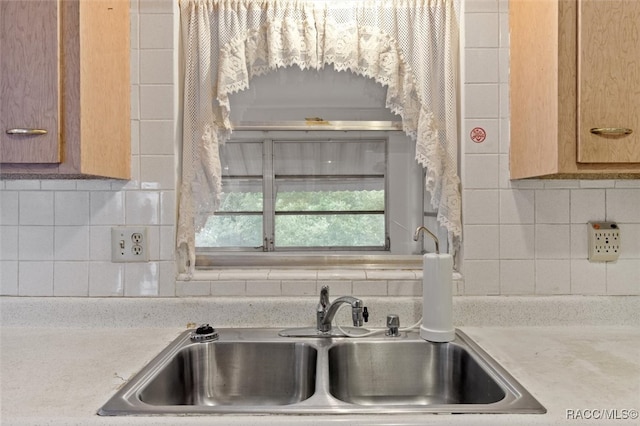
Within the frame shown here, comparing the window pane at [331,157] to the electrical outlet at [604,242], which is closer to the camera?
the electrical outlet at [604,242]

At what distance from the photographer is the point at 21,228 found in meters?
1.47

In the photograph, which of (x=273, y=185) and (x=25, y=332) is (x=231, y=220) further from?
(x=25, y=332)

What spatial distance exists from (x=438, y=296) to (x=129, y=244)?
3.30ft

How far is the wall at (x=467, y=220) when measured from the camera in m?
1.46

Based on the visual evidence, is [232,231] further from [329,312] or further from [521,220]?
[521,220]

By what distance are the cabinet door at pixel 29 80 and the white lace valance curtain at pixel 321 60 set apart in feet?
1.46

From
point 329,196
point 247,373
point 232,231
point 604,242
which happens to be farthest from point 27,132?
point 604,242

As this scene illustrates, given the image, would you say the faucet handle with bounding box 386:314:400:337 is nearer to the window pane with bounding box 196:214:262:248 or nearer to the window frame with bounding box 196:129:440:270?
the window frame with bounding box 196:129:440:270

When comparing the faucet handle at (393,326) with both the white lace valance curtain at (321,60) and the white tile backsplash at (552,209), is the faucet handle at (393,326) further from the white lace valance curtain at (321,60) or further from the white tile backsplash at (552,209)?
the white tile backsplash at (552,209)

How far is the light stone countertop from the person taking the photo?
837 millimetres

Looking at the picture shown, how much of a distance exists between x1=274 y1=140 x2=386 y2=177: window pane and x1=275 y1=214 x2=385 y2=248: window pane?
187mm

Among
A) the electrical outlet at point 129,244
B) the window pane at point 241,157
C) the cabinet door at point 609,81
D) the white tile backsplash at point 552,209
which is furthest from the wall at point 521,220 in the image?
the electrical outlet at point 129,244

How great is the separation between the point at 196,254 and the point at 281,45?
31.8 inches

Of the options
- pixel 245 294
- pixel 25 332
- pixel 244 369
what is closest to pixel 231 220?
pixel 245 294
